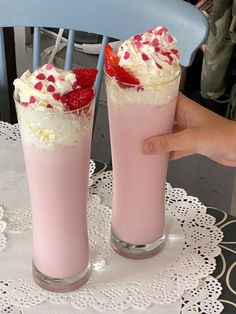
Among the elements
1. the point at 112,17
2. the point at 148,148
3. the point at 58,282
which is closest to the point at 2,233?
the point at 58,282

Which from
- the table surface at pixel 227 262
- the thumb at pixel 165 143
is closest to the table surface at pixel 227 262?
the table surface at pixel 227 262

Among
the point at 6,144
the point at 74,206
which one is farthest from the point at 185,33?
the point at 74,206

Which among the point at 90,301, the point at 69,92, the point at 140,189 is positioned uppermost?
the point at 69,92

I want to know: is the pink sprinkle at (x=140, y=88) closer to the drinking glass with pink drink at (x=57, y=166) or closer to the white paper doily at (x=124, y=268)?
the drinking glass with pink drink at (x=57, y=166)

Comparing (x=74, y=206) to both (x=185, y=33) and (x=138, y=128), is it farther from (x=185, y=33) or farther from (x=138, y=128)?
(x=185, y=33)

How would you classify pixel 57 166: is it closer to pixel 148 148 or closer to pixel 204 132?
pixel 148 148

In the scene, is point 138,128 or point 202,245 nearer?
point 138,128
